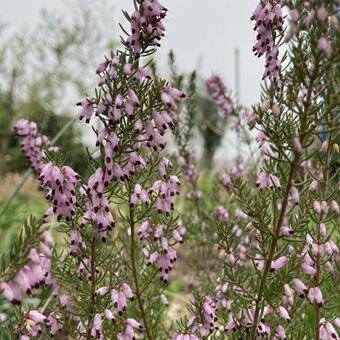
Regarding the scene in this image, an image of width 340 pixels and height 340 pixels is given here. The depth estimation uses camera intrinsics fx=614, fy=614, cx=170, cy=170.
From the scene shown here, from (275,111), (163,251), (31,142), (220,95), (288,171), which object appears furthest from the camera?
(220,95)

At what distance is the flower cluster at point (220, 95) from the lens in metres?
4.89

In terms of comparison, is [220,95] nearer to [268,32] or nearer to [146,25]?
[268,32]

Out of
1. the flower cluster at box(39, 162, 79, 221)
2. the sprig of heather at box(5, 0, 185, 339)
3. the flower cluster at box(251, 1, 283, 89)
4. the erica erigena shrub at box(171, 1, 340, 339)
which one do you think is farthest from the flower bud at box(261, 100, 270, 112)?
the flower cluster at box(39, 162, 79, 221)

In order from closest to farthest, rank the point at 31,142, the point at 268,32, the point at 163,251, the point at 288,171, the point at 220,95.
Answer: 1. the point at 268,32
2. the point at 288,171
3. the point at 163,251
4. the point at 31,142
5. the point at 220,95

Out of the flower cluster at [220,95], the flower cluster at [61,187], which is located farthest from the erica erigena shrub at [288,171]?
the flower cluster at [220,95]

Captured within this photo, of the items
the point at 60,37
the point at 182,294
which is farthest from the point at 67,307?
the point at 60,37

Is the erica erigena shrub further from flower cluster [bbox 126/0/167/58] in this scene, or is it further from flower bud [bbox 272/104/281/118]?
flower cluster [bbox 126/0/167/58]

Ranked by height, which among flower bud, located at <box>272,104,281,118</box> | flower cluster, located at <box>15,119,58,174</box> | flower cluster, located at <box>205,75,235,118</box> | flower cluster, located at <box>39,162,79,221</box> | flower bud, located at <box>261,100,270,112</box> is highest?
flower cluster, located at <box>205,75,235,118</box>

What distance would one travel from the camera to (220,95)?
4.97 meters

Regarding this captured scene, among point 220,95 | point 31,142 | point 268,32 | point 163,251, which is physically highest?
point 220,95

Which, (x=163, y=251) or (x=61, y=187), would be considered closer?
(x=61, y=187)

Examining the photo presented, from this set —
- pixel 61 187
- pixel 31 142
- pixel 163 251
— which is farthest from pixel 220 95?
pixel 61 187

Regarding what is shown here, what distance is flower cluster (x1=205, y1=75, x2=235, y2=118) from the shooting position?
4.89 m

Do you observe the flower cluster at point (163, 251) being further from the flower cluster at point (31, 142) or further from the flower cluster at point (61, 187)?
the flower cluster at point (31, 142)
